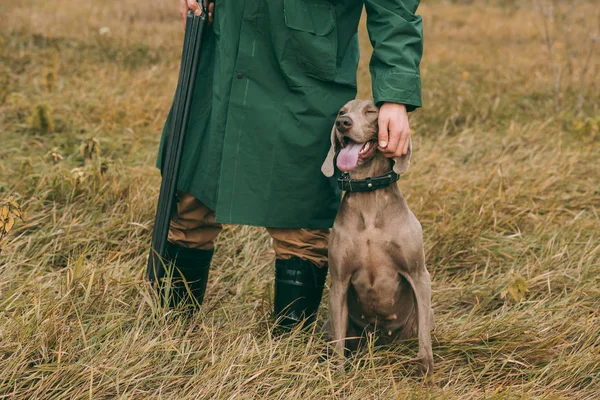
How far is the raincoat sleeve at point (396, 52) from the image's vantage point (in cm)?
237

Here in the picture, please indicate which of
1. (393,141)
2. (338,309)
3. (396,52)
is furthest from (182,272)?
(396,52)

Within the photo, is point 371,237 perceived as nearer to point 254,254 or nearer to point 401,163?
point 401,163

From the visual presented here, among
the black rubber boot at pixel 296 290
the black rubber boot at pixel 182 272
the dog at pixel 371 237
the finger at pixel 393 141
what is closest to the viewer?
the finger at pixel 393 141

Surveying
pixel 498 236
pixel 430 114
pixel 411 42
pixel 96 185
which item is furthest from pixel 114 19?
pixel 411 42

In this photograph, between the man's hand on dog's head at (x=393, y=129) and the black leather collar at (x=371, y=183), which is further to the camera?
the black leather collar at (x=371, y=183)

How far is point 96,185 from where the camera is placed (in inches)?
151

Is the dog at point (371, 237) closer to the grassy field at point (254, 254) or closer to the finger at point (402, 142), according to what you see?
the finger at point (402, 142)

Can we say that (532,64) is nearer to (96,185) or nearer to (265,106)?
(96,185)

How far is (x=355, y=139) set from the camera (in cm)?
241

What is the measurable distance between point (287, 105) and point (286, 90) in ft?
0.18

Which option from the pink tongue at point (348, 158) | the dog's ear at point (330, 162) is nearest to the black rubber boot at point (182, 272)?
the dog's ear at point (330, 162)

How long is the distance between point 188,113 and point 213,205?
0.36m

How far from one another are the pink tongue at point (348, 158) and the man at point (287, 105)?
3.9 inches

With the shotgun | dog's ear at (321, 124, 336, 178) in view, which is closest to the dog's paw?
dog's ear at (321, 124, 336, 178)
